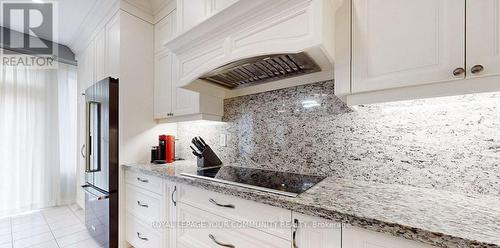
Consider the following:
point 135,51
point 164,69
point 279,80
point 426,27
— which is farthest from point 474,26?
point 135,51

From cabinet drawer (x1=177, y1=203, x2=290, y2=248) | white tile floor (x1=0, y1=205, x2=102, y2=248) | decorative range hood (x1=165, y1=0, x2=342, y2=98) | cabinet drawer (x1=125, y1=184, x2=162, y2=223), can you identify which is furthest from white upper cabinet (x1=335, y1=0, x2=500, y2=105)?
white tile floor (x1=0, y1=205, x2=102, y2=248)

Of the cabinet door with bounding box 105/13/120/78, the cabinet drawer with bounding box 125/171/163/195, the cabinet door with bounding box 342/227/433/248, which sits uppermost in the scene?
the cabinet door with bounding box 105/13/120/78

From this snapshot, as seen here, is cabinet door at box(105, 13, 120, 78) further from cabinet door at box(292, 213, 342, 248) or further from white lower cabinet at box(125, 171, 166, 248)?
cabinet door at box(292, 213, 342, 248)

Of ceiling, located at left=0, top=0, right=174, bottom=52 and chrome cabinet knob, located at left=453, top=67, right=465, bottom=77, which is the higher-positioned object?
ceiling, located at left=0, top=0, right=174, bottom=52

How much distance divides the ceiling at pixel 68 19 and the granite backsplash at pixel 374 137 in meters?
2.07

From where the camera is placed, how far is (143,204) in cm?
183

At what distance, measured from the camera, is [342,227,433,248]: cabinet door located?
0.69 metres

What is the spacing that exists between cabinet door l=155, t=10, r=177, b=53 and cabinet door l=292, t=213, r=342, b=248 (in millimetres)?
1998

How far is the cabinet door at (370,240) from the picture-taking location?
690mm

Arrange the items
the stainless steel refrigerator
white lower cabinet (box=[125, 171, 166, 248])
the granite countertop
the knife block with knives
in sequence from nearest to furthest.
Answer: the granite countertop, white lower cabinet (box=[125, 171, 166, 248]), the knife block with knives, the stainless steel refrigerator

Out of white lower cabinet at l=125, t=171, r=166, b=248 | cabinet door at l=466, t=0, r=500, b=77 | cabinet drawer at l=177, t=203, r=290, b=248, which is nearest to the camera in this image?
cabinet door at l=466, t=0, r=500, b=77

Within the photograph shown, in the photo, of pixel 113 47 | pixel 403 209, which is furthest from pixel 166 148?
pixel 403 209

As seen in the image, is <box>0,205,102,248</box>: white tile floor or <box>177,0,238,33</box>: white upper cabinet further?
<box>0,205,102,248</box>: white tile floor

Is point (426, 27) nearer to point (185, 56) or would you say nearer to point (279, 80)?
point (279, 80)
